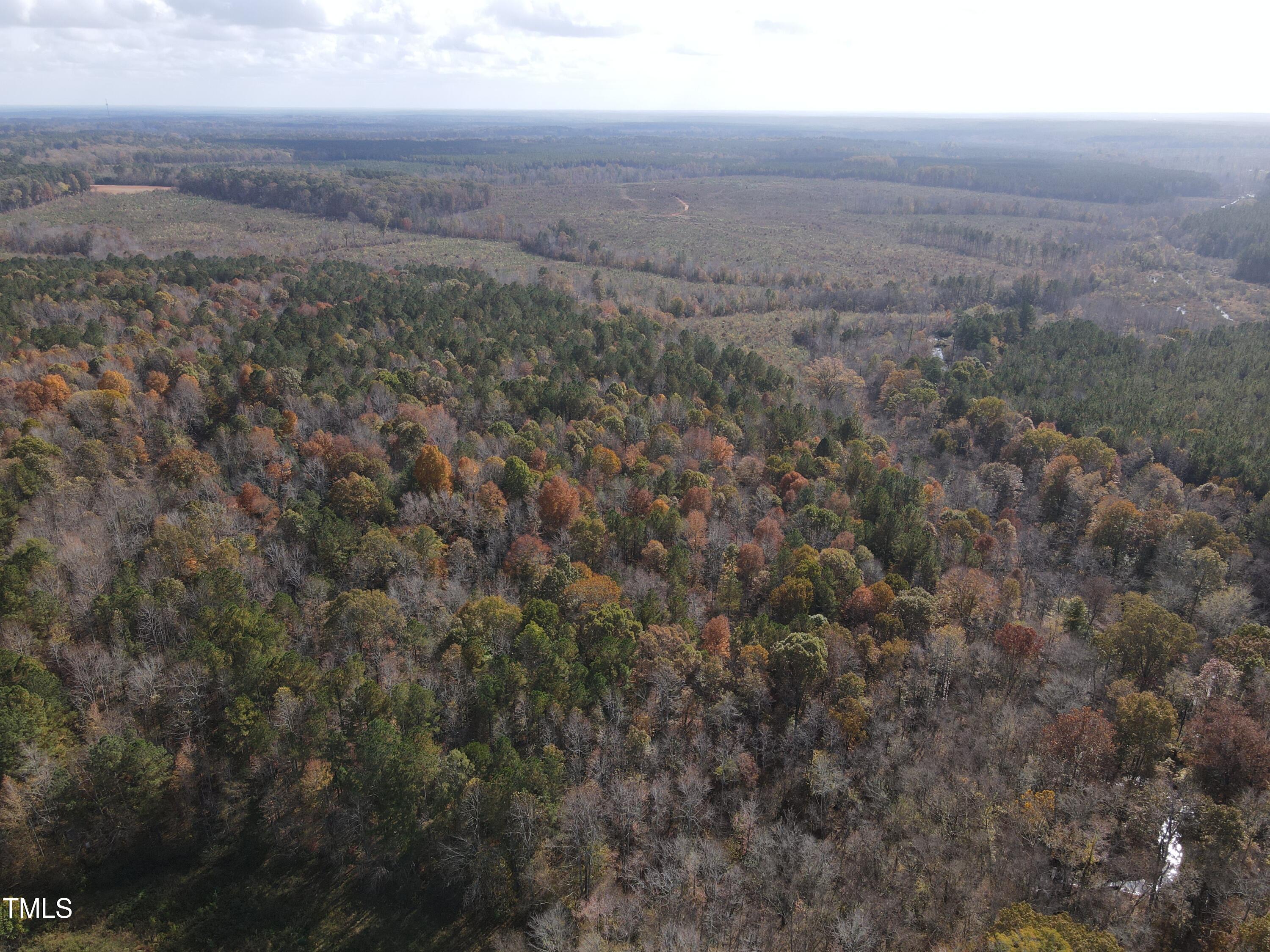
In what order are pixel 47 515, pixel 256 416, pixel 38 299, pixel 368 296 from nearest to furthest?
pixel 47 515 → pixel 256 416 → pixel 38 299 → pixel 368 296

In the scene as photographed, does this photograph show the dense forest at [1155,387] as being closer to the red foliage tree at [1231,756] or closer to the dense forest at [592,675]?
the dense forest at [592,675]

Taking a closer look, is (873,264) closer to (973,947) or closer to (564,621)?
(564,621)

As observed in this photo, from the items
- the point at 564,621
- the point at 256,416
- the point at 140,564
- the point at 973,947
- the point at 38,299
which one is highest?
the point at 38,299

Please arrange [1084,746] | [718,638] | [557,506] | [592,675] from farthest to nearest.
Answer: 1. [557,506]
2. [718,638]
3. [592,675]
4. [1084,746]

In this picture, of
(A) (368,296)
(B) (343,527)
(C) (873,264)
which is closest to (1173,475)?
(B) (343,527)

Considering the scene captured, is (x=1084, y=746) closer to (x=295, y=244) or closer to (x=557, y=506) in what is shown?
(x=557, y=506)

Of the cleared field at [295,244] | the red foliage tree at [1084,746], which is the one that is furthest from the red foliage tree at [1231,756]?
the cleared field at [295,244]

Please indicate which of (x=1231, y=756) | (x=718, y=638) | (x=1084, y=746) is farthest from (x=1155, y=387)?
(x=718, y=638)
